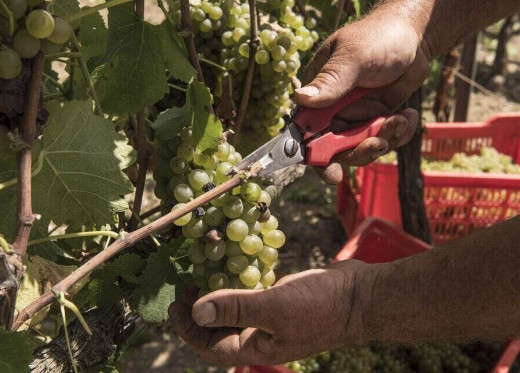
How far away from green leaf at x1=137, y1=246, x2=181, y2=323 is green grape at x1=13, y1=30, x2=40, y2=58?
576mm

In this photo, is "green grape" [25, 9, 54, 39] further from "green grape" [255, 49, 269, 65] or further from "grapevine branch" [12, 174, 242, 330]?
"green grape" [255, 49, 269, 65]

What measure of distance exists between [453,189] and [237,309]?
2.24 meters

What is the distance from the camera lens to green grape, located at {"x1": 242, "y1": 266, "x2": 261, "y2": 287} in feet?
4.19

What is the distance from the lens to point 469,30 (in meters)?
2.00

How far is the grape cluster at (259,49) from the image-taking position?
1.84 metres

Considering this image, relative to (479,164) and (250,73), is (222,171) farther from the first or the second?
(479,164)

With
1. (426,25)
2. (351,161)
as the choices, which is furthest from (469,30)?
(351,161)

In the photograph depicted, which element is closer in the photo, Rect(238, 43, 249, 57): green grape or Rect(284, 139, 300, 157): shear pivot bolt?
Rect(284, 139, 300, 157): shear pivot bolt

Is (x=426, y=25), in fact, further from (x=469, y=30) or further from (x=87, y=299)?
(x=87, y=299)

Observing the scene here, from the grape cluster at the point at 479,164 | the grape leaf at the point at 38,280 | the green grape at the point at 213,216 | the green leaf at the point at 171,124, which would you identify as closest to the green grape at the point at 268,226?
the green grape at the point at 213,216

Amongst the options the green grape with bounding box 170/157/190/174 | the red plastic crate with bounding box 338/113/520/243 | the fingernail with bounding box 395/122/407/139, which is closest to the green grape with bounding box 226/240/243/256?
the green grape with bounding box 170/157/190/174

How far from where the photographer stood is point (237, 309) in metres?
1.21

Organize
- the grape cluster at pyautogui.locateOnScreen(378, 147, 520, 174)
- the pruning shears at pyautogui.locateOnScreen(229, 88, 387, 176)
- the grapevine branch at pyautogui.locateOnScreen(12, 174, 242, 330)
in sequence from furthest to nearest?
the grape cluster at pyautogui.locateOnScreen(378, 147, 520, 174) → the pruning shears at pyautogui.locateOnScreen(229, 88, 387, 176) → the grapevine branch at pyautogui.locateOnScreen(12, 174, 242, 330)

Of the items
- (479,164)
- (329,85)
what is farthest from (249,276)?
(479,164)
